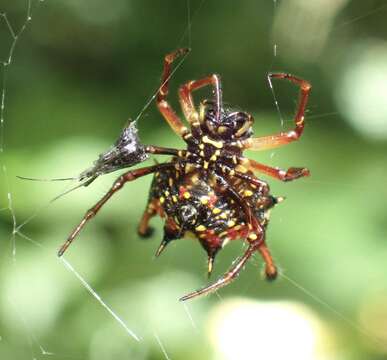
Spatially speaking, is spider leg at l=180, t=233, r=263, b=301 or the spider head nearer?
spider leg at l=180, t=233, r=263, b=301

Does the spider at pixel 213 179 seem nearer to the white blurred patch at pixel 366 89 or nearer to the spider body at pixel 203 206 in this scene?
the spider body at pixel 203 206

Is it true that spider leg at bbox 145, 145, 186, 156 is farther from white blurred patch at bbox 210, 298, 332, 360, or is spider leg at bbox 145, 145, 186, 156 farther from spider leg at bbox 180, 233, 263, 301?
white blurred patch at bbox 210, 298, 332, 360

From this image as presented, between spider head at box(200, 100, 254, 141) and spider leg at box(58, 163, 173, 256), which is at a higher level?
spider head at box(200, 100, 254, 141)

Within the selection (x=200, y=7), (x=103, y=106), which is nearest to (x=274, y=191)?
(x=103, y=106)

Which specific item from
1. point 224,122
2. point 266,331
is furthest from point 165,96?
point 266,331

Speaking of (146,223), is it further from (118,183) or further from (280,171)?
(280,171)

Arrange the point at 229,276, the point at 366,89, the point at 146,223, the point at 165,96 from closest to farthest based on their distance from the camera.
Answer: the point at 229,276 → the point at 165,96 → the point at 146,223 → the point at 366,89

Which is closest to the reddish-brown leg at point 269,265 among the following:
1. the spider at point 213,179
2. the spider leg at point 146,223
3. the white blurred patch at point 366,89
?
the spider at point 213,179

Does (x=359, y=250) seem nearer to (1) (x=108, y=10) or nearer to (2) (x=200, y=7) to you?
(2) (x=200, y=7)

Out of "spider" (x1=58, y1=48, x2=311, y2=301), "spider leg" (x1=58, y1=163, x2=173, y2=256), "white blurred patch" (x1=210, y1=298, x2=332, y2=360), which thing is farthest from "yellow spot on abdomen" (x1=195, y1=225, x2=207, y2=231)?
"white blurred patch" (x1=210, y1=298, x2=332, y2=360)
